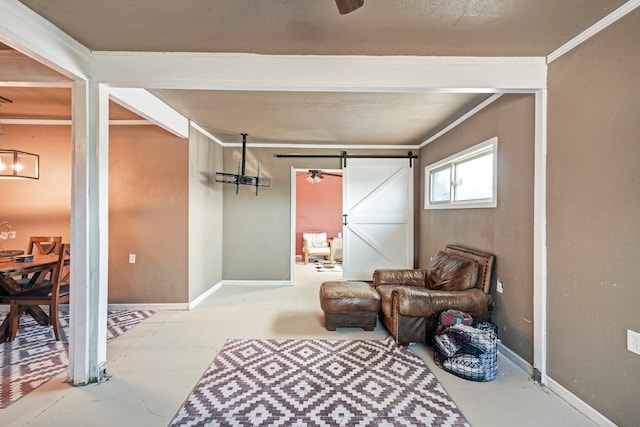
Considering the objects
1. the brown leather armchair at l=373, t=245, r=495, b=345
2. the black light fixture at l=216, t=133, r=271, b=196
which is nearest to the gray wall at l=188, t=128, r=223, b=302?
the black light fixture at l=216, t=133, r=271, b=196

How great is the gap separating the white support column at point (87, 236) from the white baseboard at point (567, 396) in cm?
339

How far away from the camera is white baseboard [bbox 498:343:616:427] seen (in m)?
1.82

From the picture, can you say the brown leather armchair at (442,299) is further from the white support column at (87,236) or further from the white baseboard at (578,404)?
the white support column at (87,236)

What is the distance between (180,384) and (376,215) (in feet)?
13.1

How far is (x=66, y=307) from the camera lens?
400 cm

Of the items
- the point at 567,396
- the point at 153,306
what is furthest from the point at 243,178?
the point at 567,396

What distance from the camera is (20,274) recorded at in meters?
2.78

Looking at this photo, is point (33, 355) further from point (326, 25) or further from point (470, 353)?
point (470, 353)

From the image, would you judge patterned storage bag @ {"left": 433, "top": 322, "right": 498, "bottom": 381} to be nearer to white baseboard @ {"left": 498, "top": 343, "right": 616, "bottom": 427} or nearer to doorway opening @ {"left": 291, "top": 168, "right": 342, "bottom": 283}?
white baseboard @ {"left": 498, "top": 343, "right": 616, "bottom": 427}

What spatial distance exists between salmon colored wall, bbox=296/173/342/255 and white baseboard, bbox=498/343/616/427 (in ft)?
19.9

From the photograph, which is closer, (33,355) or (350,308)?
(33,355)

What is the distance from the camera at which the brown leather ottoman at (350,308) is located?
324cm

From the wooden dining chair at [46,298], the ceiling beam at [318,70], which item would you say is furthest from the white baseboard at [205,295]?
the ceiling beam at [318,70]

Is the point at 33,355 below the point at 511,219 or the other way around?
below
